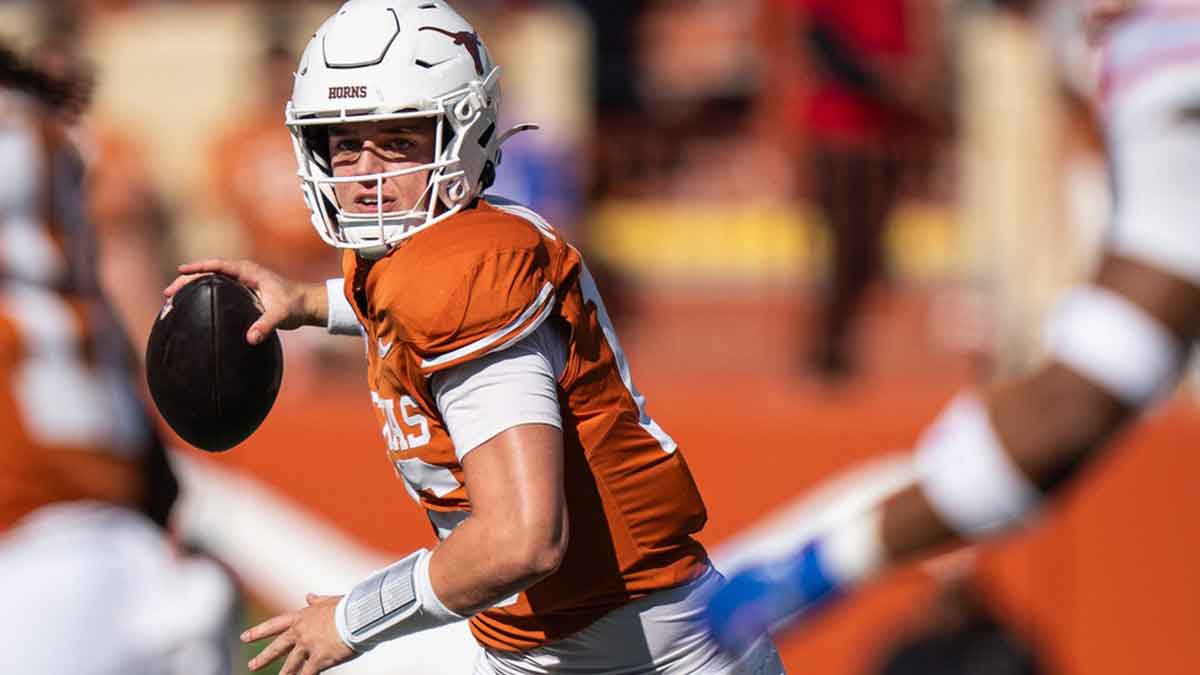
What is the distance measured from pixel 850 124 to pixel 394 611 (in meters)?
4.28

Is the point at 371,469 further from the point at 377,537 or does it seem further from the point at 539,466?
the point at 539,466

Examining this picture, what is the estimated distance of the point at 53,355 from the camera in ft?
12.8

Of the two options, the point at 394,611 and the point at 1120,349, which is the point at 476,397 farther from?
the point at 1120,349

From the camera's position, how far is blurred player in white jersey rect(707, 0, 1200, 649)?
2.38 m

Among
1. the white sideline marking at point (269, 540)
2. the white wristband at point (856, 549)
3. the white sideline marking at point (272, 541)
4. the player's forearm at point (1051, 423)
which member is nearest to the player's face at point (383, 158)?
the white wristband at point (856, 549)

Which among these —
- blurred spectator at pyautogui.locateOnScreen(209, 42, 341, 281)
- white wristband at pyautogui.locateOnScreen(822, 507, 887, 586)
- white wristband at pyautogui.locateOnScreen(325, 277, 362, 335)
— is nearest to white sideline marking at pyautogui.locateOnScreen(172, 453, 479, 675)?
blurred spectator at pyautogui.locateOnScreen(209, 42, 341, 281)

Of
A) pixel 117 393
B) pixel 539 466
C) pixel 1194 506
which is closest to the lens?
pixel 539 466

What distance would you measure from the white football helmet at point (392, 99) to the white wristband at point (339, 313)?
0.98 feet

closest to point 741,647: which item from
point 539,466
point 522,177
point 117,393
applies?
point 539,466

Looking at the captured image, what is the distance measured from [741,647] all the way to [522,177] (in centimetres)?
474

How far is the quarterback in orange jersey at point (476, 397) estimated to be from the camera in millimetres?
2621

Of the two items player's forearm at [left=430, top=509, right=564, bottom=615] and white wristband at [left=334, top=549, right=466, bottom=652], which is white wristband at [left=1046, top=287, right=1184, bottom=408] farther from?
white wristband at [left=334, top=549, right=466, bottom=652]

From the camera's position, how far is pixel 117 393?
4.02 m

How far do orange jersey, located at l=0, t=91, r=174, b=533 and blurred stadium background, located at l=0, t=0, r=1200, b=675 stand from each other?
0.83m
